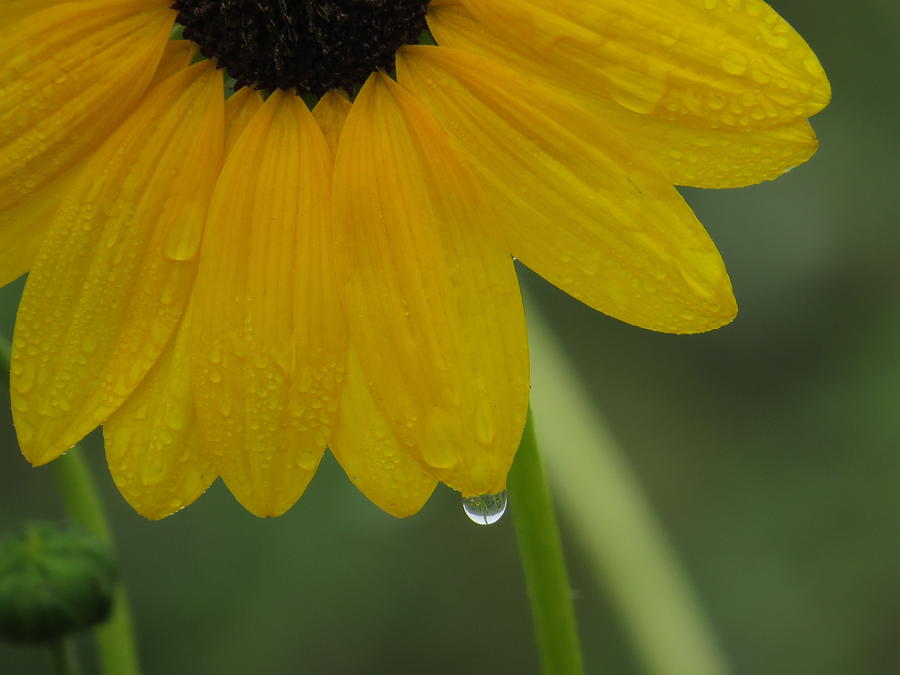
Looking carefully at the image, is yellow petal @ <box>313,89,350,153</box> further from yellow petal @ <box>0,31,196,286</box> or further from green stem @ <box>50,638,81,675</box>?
green stem @ <box>50,638,81,675</box>

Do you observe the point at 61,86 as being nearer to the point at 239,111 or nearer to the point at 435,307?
the point at 239,111

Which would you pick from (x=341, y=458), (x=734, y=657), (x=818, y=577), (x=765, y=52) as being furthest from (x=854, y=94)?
(x=341, y=458)

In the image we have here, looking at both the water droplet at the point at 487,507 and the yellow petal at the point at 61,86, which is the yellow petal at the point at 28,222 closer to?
the yellow petal at the point at 61,86

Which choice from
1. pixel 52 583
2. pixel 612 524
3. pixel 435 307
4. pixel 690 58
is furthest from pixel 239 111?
pixel 612 524

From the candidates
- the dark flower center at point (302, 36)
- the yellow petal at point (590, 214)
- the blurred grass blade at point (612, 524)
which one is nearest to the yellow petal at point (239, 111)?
the dark flower center at point (302, 36)

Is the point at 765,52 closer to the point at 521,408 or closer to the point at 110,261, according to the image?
the point at 521,408

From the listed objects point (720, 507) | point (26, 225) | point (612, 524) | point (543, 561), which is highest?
point (720, 507)

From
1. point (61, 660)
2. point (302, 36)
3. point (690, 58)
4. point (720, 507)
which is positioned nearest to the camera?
point (690, 58)

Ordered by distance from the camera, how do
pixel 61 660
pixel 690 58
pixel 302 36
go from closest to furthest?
pixel 690 58, pixel 302 36, pixel 61 660

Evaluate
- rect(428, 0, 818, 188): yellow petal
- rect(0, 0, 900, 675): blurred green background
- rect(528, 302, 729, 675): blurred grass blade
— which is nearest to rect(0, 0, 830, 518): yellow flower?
rect(428, 0, 818, 188): yellow petal
